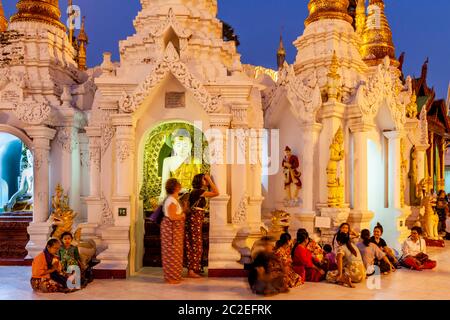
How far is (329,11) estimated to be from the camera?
37.2ft

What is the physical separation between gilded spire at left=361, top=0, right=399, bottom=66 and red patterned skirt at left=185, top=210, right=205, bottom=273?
28.5 ft

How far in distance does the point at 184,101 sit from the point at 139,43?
2125 mm

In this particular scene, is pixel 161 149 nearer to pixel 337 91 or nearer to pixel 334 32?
pixel 337 91

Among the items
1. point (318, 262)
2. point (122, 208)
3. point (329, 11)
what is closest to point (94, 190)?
point (122, 208)

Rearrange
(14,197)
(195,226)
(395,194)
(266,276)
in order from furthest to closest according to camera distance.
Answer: (14,197) < (395,194) < (195,226) < (266,276)

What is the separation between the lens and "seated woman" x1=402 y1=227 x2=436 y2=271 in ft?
28.5

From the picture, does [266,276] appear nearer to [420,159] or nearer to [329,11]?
[329,11]

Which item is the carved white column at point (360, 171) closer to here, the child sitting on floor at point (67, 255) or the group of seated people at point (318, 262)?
the group of seated people at point (318, 262)

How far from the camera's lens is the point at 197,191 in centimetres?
766

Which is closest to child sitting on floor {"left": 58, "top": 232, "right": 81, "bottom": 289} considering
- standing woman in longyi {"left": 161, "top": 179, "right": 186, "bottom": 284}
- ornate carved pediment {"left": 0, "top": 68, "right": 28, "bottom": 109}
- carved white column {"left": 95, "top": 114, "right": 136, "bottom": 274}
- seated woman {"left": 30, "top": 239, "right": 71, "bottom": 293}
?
seated woman {"left": 30, "top": 239, "right": 71, "bottom": 293}

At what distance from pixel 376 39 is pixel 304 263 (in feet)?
30.8

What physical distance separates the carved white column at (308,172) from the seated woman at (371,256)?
5.68ft

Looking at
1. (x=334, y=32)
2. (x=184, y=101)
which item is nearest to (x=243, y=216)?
(x=184, y=101)

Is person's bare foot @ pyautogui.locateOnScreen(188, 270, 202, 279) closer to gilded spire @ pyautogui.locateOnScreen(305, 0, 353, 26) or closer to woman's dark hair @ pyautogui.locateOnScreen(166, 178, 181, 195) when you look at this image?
woman's dark hair @ pyautogui.locateOnScreen(166, 178, 181, 195)
